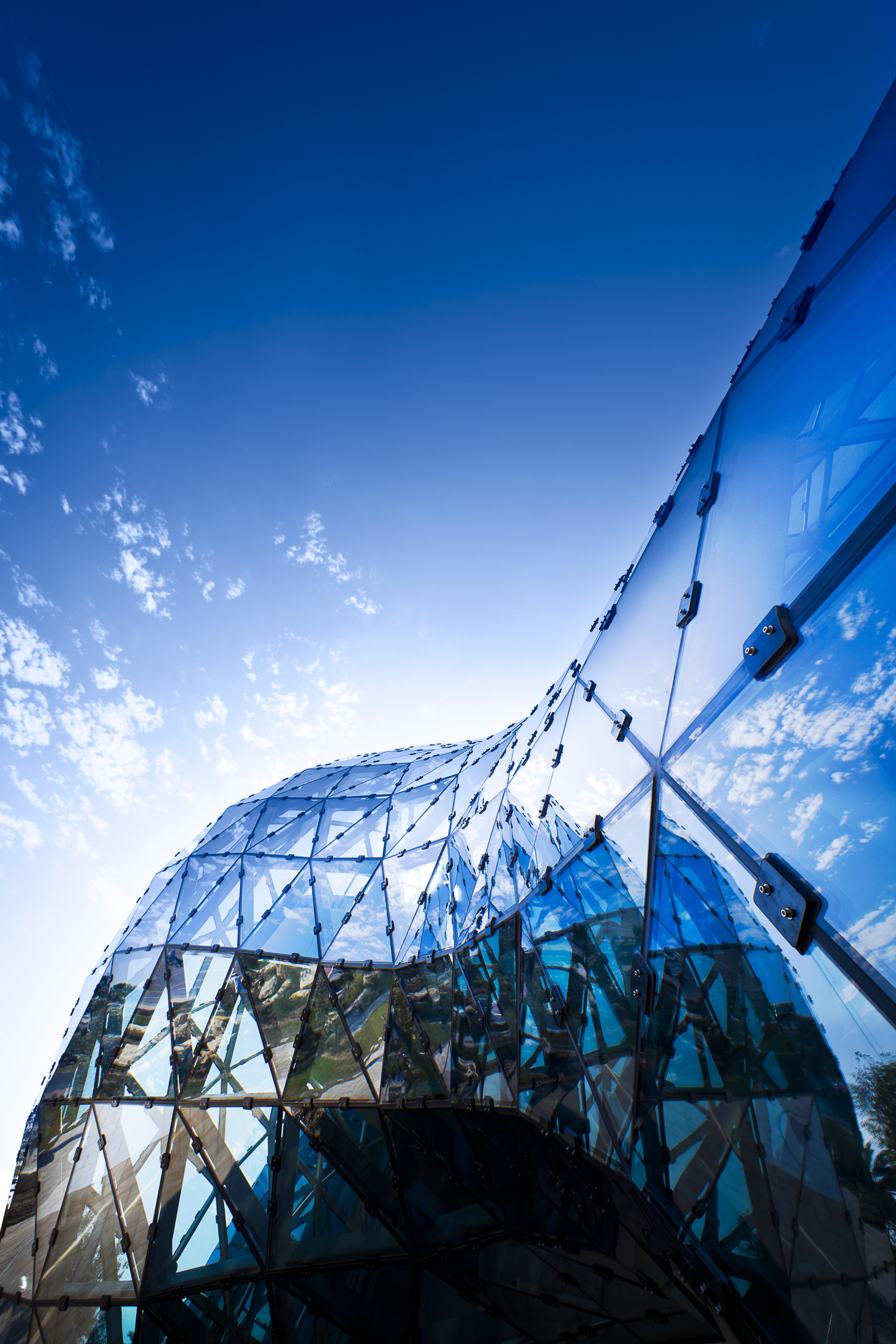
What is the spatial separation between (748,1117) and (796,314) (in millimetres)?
6656

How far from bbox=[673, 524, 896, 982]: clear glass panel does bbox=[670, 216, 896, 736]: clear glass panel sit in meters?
0.52

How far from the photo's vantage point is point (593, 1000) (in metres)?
6.65

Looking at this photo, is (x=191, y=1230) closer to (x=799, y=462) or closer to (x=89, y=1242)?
(x=89, y=1242)

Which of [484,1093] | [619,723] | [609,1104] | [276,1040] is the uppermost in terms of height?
[276,1040]

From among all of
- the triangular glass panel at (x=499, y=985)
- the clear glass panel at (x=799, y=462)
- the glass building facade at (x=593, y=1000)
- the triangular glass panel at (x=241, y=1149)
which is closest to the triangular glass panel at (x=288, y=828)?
the glass building facade at (x=593, y=1000)

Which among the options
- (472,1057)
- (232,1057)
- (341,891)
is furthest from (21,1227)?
(472,1057)

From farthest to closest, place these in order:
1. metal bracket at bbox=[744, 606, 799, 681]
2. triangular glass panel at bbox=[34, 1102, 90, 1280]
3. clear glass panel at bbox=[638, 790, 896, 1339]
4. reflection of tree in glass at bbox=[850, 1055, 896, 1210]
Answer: triangular glass panel at bbox=[34, 1102, 90, 1280] → metal bracket at bbox=[744, 606, 799, 681] → clear glass panel at bbox=[638, 790, 896, 1339] → reflection of tree in glass at bbox=[850, 1055, 896, 1210]

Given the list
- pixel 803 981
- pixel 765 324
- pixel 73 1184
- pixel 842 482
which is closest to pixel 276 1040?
pixel 73 1184

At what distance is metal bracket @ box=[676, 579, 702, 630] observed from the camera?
218 inches

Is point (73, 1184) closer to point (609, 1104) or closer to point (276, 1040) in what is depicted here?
point (276, 1040)

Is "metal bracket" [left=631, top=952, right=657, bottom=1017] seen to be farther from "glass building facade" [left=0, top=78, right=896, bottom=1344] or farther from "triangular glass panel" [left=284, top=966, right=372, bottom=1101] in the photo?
"triangular glass panel" [left=284, top=966, right=372, bottom=1101]

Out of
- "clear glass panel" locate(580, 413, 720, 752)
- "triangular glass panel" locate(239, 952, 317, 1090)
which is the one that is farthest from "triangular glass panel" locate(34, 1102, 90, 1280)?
"clear glass panel" locate(580, 413, 720, 752)

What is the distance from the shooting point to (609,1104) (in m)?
6.01

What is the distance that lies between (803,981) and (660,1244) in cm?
691
